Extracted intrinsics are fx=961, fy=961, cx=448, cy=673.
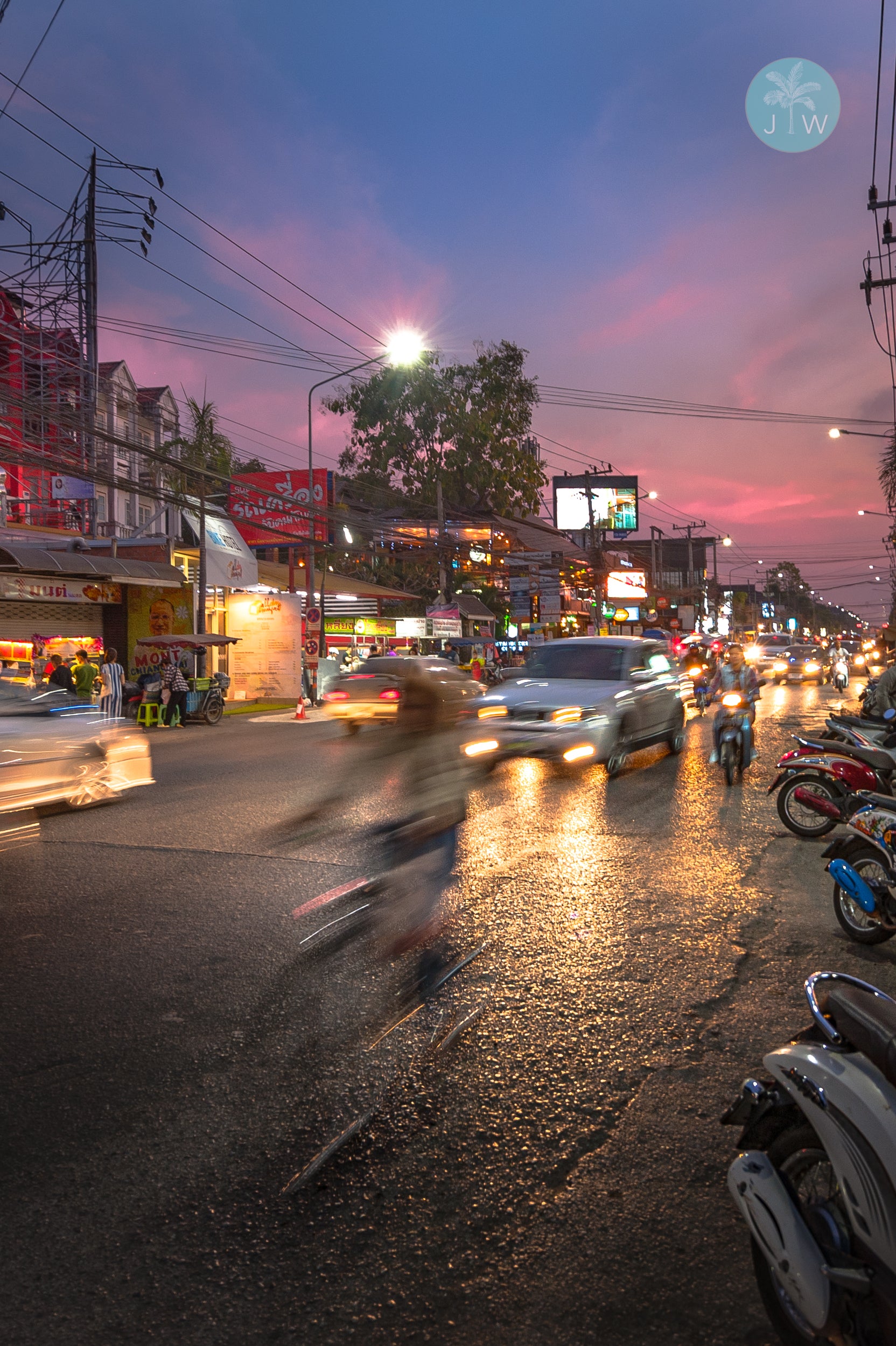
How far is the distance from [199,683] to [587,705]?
46.1 ft

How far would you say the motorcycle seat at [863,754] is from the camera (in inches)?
311

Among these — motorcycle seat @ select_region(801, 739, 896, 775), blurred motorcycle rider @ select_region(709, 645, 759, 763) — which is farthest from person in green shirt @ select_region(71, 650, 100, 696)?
motorcycle seat @ select_region(801, 739, 896, 775)

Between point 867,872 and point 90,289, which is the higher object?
point 90,289

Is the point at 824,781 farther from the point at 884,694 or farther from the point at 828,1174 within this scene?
the point at 828,1174

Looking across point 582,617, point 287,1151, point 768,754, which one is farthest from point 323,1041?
point 582,617

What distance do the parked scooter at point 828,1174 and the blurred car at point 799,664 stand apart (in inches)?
1635

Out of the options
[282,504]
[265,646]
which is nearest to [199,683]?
[265,646]

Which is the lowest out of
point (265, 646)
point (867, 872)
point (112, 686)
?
point (867, 872)

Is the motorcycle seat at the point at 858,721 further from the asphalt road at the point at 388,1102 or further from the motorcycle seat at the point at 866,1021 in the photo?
the motorcycle seat at the point at 866,1021

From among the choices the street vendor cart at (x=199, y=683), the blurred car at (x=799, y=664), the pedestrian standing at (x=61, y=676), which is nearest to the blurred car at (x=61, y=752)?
the pedestrian standing at (x=61, y=676)

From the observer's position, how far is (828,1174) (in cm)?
232

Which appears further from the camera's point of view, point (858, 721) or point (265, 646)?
point (265, 646)

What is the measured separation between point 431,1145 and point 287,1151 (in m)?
0.48

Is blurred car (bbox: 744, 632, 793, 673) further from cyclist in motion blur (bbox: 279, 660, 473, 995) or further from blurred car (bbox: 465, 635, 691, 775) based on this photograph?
cyclist in motion blur (bbox: 279, 660, 473, 995)
